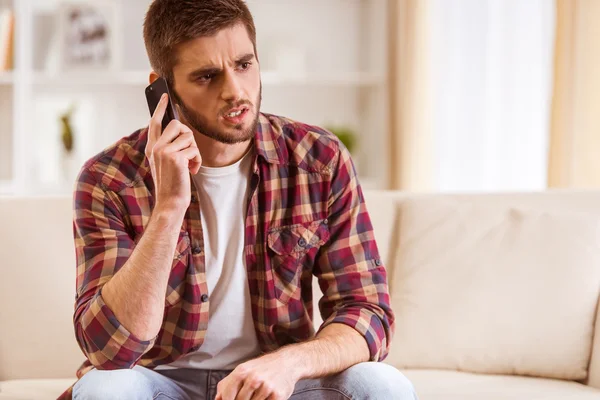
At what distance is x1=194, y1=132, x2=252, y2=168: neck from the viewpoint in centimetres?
152

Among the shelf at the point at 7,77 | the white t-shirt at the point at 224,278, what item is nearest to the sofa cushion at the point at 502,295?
the white t-shirt at the point at 224,278

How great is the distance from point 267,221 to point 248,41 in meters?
0.34

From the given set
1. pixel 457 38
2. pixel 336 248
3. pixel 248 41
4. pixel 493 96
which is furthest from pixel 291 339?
pixel 457 38

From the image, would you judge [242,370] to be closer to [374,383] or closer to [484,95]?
[374,383]

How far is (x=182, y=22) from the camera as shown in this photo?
146 centimetres

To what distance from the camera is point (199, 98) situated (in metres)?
1.49

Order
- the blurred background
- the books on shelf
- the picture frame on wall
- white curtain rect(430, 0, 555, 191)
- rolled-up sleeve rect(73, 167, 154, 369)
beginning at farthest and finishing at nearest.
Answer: the picture frame on wall < the books on shelf < the blurred background < white curtain rect(430, 0, 555, 191) < rolled-up sleeve rect(73, 167, 154, 369)

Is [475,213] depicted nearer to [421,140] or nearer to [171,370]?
[171,370]

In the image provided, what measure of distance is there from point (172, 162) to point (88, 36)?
252 cm

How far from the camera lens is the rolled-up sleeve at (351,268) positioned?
1441 millimetres

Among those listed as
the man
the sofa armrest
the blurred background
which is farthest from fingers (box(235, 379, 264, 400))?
the blurred background

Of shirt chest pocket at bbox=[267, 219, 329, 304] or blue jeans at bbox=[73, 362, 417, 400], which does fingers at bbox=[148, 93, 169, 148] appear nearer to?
A: shirt chest pocket at bbox=[267, 219, 329, 304]

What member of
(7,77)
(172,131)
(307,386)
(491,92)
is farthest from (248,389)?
(7,77)

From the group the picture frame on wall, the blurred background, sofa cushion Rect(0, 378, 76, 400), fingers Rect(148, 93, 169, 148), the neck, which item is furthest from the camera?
the picture frame on wall
